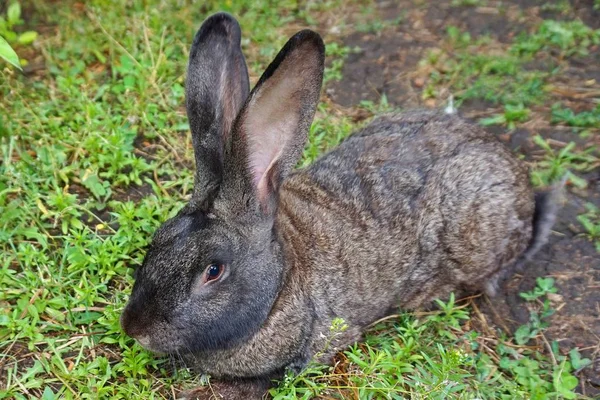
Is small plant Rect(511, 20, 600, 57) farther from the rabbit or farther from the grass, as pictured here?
the rabbit

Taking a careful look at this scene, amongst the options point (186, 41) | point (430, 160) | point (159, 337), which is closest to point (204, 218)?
point (159, 337)

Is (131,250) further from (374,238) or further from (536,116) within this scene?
(536,116)

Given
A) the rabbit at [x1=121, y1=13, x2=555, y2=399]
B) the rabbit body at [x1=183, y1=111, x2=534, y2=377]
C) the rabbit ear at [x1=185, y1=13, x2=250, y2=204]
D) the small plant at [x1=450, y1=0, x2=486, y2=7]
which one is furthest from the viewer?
the small plant at [x1=450, y1=0, x2=486, y2=7]

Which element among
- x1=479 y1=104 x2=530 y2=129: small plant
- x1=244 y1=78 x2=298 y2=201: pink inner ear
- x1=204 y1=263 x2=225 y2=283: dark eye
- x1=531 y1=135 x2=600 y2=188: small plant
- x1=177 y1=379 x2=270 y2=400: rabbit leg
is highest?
x1=244 y1=78 x2=298 y2=201: pink inner ear

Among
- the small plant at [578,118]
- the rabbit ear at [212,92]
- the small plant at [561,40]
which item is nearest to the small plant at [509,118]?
the small plant at [578,118]

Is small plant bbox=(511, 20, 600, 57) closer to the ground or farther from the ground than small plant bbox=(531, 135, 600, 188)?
farther from the ground

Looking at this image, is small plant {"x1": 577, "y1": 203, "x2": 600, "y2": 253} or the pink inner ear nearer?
the pink inner ear

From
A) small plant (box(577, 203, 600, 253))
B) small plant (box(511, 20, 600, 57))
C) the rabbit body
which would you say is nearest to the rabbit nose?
the rabbit body

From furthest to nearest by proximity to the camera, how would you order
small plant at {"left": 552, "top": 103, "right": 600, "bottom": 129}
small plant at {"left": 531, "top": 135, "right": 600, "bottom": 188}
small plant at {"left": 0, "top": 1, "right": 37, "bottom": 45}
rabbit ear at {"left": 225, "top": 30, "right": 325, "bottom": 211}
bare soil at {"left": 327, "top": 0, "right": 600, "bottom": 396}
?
1. small plant at {"left": 552, "top": 103, "right": 600, "bottom": 129}
2. small plant at {"left": 531, "top": 135, "right": 600, "bottom": 188}
3. small plant at {"left": 0, "top": 1, "right": 37, "bottom": 45}
4. bare soil at {"left": 327, "top": 0, "right": 600, "bottom": 396}
5. rabbit ear at {"left": 225, "top": 30, "right": 325, "bottom": 211}
